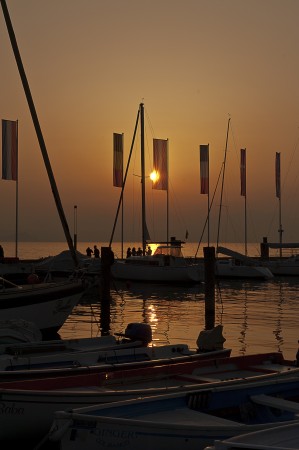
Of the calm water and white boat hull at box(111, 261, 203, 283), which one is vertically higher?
white boat hull at box(111, 261, 203, 283)

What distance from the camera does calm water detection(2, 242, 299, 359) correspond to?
23016 mm

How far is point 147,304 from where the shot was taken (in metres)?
36.1

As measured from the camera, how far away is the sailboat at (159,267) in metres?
49.5

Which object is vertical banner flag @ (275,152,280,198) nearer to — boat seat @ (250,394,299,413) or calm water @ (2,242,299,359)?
calm water @ (2,242,299,359)

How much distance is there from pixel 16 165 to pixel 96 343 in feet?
100

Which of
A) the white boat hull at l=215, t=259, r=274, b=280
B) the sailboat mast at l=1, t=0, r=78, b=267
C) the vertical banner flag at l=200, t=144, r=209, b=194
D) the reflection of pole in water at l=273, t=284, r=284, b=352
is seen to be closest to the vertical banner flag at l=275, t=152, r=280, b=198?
the vertical banner flag at l=200, t=144, r=209, b=194

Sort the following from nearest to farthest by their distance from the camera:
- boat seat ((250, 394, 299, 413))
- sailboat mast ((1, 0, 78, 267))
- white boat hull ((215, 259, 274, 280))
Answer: boat seat ((250, 394, 299, 413)), sailboat mast ((1, 0, 78, 267)), white boat hull ((215, 259, 274, 280))

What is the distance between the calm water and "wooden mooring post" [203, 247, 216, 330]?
0.74 meters

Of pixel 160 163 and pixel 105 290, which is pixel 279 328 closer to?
pixel 105 290

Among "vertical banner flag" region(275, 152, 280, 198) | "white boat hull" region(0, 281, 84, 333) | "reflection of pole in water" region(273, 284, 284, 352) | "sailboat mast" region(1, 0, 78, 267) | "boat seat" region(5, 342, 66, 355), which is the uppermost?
"vertical banner flag" region(275, 152, 280, 198)

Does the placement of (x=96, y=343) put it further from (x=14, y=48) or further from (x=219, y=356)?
(x=14, y=48)

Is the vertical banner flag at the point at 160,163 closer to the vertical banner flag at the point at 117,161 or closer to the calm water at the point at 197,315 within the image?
the vertical banner flag at the point at 117,161

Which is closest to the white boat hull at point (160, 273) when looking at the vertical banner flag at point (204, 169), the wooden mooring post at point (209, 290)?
the vertical banner flag at point (204, 169)

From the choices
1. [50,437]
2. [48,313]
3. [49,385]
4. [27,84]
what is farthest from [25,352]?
[27,84]
